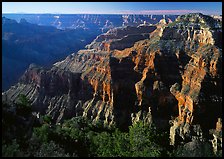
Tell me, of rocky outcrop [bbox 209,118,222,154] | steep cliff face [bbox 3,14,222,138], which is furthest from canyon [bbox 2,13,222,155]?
rocky outcrop [bbox 209,118,222,154]

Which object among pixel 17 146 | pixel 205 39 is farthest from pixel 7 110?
pixel 205 39

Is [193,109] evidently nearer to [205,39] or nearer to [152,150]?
[205,39]

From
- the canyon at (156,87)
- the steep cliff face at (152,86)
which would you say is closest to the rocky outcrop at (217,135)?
the canyon at (156,87)

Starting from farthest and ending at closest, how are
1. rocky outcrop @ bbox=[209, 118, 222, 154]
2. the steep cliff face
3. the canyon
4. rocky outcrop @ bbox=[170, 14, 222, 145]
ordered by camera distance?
the steep cliff face, the canyon, rocky outcrop @ bbox=[170, 14, 222, 145], rocky outcrop @ bbox=[209, 118, 222, 154]

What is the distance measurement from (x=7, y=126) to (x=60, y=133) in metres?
7.93

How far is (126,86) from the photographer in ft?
242

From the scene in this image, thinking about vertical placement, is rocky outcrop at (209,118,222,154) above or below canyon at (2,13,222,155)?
below

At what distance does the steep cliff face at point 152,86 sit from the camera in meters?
63.6

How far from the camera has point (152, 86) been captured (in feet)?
231

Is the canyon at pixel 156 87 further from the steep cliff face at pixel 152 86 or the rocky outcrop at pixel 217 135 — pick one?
the rocky outcrop at pixel 217 135

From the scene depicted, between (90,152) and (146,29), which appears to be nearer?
(90,152)

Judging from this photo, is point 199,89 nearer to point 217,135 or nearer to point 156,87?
point 156,87

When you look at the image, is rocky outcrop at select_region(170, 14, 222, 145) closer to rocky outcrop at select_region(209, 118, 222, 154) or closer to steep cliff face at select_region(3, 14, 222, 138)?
steep cliff face at select_region(3, 14, 222, 138)

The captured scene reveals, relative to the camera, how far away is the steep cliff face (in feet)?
209
